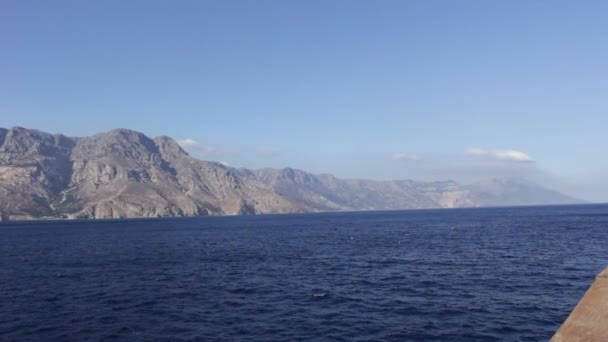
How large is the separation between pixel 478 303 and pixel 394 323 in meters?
14.0

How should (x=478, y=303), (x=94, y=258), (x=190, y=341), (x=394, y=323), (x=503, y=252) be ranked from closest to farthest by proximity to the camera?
(x=190, y=341) → (x=394, y=323) → (x=478, y=303) → (x=503, y=252) → (x=94, y=258)

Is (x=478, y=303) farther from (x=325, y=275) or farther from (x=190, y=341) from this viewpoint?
(x=190, y=341)

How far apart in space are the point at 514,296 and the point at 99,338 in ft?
165

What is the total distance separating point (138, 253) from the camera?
121125 mm

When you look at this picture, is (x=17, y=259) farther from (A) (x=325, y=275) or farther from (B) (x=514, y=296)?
(B) (x=514, y=296)

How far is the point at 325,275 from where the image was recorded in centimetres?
7550

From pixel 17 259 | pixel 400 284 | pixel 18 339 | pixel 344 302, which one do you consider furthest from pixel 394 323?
pixel 17 259

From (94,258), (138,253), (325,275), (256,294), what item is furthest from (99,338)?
(138,253)

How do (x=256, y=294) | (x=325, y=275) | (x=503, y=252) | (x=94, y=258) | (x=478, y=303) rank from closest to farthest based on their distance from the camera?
1. (x=478, y=303)
2. (x=256, y=294)
3. (x=325, y=275)
4. (x=503, y=252)
5. (x=94, y=258)

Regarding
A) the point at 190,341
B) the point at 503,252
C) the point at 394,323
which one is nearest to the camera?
the point at 190,341

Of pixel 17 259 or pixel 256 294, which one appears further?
pixel 17 259

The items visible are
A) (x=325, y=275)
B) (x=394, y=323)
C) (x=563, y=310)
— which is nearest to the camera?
(x=394, y=323)

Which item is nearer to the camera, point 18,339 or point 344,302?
point 18,339

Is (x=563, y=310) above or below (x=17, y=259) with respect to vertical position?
above
